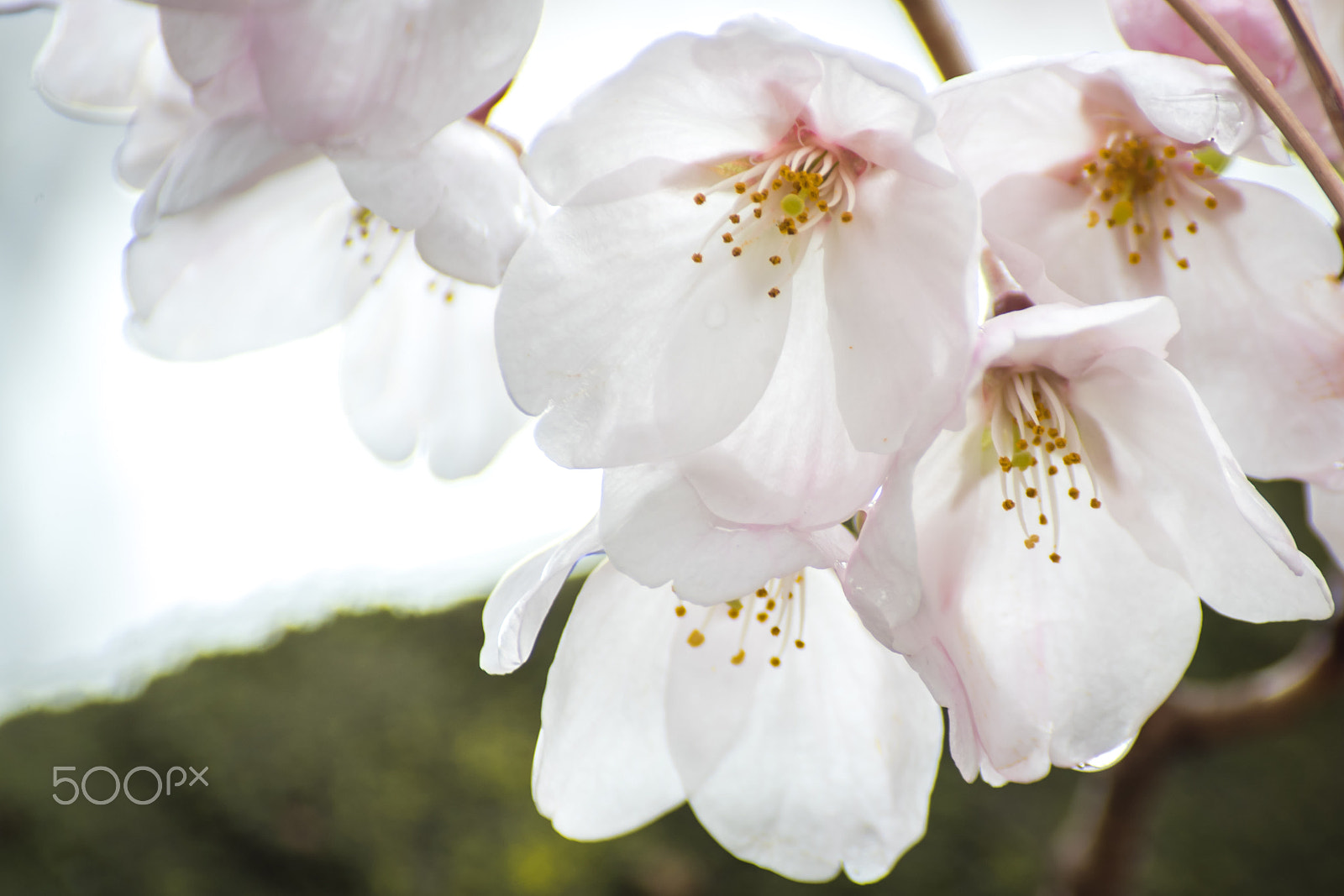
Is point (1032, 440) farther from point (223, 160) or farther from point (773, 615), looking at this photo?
point (223, 160)

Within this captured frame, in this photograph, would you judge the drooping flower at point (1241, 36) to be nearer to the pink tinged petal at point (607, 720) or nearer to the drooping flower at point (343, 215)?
the drooping flower at point (343, 215)

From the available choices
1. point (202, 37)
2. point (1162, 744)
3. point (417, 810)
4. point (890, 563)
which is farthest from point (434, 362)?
point (417, 810)

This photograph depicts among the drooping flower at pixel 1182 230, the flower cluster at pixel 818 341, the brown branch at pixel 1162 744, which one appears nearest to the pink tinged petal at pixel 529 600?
the flower cluster at pixel 818 341

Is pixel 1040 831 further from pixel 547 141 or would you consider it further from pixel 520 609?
pixel 547 141

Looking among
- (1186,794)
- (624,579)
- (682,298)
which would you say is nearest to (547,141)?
(682,298)

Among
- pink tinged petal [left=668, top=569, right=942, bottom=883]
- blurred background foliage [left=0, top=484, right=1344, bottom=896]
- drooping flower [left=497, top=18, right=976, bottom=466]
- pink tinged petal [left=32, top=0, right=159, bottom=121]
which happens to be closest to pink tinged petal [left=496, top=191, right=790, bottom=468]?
drooping flower [left=497, top=18, right=976, bottom=466]
